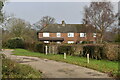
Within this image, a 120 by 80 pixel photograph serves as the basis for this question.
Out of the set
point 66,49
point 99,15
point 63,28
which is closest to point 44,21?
point 63,28

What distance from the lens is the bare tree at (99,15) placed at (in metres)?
42.1

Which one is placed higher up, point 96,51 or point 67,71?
point 96,51

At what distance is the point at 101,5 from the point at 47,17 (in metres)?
26.7

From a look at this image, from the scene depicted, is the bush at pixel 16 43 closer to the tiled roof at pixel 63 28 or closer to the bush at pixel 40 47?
the tiled roof at pixel 63 28

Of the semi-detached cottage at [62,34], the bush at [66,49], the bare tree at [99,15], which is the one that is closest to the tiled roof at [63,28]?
the semi-detached cottage at [62,34]

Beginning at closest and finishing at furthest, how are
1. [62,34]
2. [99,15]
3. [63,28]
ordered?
1. [99,15]
2. [62,34]
3. [63,28]

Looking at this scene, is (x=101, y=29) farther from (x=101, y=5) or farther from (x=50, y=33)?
(x=50, y=33)

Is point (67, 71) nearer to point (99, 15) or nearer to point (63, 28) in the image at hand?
point (99, 15)

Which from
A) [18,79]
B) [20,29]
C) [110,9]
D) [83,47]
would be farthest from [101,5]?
[18,79]

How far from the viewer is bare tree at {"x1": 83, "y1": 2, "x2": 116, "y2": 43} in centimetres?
4209

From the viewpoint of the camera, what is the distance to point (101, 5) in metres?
42.7

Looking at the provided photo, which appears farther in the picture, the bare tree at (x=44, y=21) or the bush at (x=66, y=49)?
the bare tree at (x=44, y=21)

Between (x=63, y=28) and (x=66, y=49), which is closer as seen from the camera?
(x=66, y=49)

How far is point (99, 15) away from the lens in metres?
43.1
